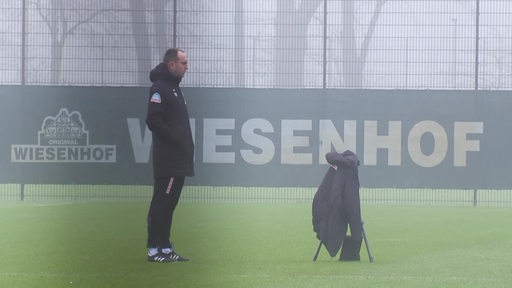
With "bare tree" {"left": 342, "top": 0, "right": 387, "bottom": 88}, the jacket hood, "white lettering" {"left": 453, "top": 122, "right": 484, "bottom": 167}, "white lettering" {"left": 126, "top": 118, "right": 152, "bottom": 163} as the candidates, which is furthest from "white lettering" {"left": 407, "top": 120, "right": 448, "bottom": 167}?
the jacket hood

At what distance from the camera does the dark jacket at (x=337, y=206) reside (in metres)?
6.87

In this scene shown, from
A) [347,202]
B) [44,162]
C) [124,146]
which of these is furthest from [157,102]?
[124,146]

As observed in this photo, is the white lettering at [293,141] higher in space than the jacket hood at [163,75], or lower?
lower

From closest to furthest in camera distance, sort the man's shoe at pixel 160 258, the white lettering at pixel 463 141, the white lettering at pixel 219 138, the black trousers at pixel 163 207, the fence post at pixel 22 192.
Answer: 1. the man's shoe at pixel 160 258
2. the black trousers at pixel 163 207
3. the fence post at pixel 22 192
4. the white lettering at pixel 219 138
5. the white lettering at pixel 463 141

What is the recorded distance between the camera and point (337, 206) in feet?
22.7

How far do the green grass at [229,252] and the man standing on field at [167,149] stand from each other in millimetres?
179

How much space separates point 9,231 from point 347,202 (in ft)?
9.91

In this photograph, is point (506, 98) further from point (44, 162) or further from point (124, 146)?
point (44, 162)

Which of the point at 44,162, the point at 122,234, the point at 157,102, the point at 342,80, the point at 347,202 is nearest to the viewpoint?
the point at 157,102

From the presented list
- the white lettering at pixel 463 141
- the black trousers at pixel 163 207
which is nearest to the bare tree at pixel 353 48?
the white lettering at pixel 463 141

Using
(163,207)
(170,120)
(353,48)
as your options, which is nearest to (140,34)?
(170,120)

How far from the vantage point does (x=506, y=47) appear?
14.0 metres

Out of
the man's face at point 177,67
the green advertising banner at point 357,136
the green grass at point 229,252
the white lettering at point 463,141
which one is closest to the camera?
the green grass at point 229,252

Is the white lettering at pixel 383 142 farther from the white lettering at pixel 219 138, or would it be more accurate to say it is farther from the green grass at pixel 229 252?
the green grass at pixel 229 252
